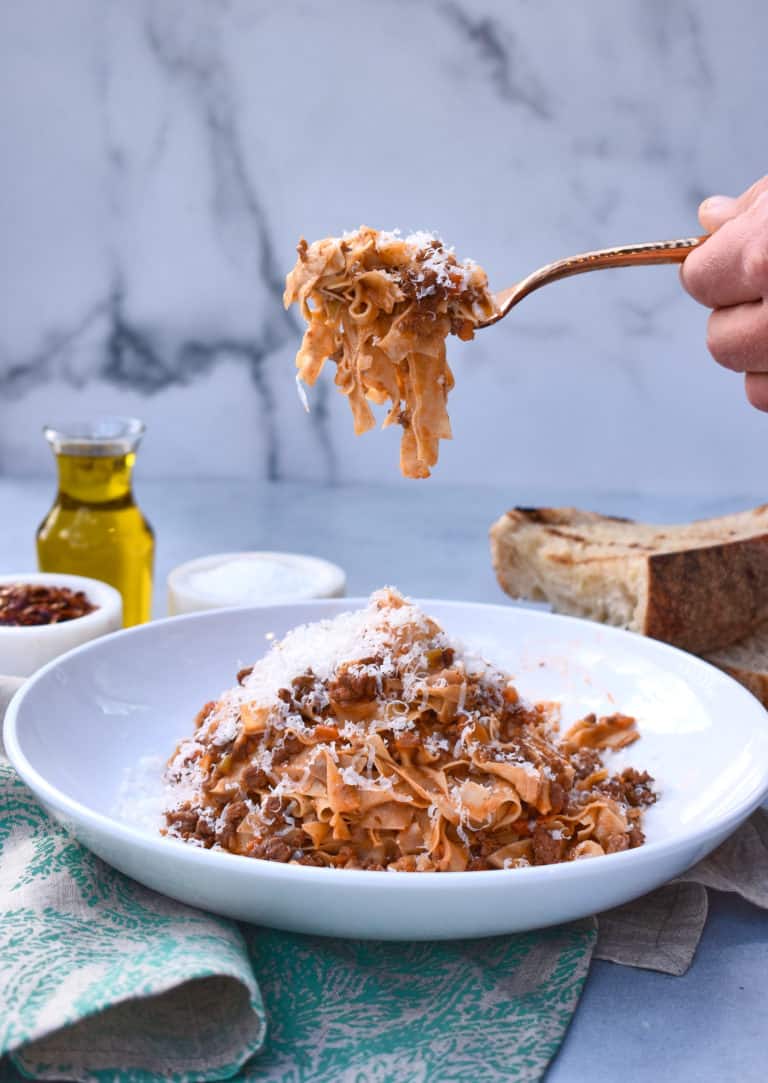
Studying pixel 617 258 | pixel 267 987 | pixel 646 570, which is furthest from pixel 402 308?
pixel 267 987

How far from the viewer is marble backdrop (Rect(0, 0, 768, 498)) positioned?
509cm

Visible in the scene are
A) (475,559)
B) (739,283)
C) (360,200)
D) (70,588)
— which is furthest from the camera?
(360,200)

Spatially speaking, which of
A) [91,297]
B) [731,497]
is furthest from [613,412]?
[91,297]

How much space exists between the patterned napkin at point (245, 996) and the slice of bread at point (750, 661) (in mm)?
1251

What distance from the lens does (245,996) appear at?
166 centimetres

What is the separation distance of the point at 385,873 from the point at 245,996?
28 centimetres

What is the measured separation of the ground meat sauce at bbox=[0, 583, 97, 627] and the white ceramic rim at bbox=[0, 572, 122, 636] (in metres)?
0.01

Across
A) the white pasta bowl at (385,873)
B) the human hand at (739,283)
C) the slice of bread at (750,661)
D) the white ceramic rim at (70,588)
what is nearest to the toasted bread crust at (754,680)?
the slice of bread at (750,661)

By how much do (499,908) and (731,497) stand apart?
4.18 m

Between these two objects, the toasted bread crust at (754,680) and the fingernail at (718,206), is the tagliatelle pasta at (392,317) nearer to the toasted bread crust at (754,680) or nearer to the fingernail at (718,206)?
the fingernail at (718,206)

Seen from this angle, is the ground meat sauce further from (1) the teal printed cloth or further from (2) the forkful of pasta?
(1) the teal printed cloth

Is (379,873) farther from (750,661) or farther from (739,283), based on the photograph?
(750,661)

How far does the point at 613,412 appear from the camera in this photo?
18.2 feet

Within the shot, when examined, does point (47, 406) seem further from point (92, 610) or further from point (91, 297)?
point (92, 610)
